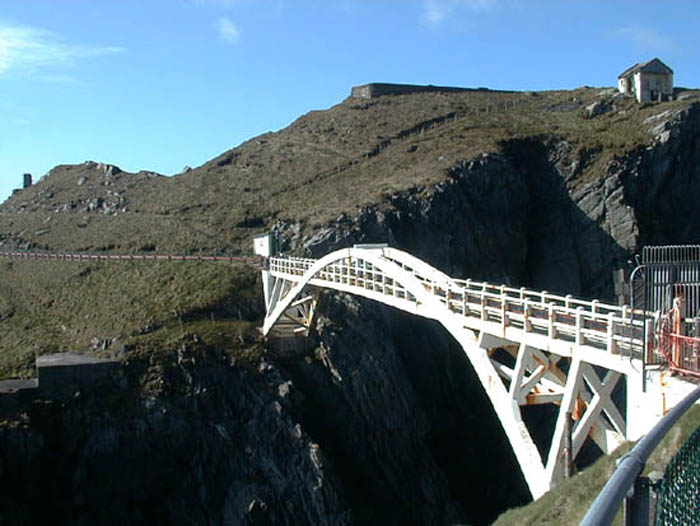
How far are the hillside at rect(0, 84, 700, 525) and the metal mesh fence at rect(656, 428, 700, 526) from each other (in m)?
8.16

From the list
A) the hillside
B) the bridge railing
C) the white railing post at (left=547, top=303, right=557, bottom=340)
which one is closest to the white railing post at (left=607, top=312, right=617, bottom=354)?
the bridge railing

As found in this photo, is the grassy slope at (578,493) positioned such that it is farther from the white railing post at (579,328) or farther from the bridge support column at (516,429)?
the white railing post at (579,328)

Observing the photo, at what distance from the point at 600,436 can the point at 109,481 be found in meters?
21.8

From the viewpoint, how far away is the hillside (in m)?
29.4

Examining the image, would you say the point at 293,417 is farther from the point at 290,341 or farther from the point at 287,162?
the point at 287,162

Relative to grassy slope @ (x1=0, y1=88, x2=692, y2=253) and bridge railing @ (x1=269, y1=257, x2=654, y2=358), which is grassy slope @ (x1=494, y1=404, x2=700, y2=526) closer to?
bridge railing @ (x1=269, y1=257, x2=654, y2=358)

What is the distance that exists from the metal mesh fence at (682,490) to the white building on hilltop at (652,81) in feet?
210

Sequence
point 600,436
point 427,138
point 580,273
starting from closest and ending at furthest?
point 600,436, point 580,273, point 427,138

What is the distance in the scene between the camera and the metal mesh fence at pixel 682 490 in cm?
452

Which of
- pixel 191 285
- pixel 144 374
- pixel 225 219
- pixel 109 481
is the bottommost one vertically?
pixel 109 481

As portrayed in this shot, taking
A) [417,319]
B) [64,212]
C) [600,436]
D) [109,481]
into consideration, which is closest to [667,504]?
[600,436]

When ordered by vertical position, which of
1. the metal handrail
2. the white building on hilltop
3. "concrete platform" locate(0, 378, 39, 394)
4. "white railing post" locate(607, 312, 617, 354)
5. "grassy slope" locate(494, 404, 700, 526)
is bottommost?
"concrete platform" locate(0, 378, 39, 394)

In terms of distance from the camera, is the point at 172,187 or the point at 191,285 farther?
the point at 172,187

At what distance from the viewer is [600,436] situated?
13.1 m
